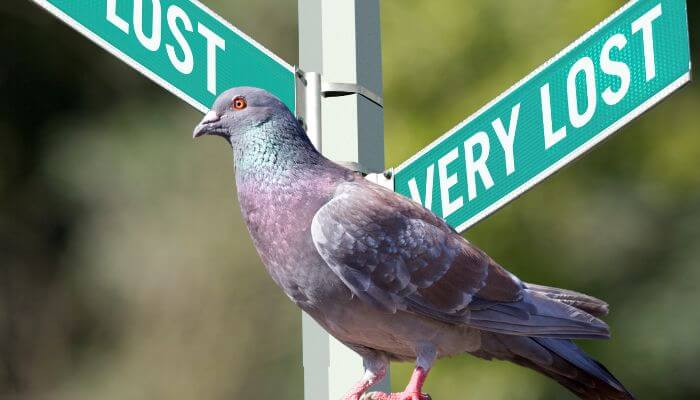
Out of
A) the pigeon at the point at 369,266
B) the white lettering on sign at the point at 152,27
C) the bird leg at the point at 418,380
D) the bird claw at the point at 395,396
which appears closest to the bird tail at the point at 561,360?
the pigeon at the point at 369,266

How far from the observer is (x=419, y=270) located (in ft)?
7.84

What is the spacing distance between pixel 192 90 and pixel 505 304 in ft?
2.87

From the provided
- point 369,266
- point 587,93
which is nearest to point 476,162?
point 587,93

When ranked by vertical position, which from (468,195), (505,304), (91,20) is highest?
(91,20)

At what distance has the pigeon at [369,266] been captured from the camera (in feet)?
7.54

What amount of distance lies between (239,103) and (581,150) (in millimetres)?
756

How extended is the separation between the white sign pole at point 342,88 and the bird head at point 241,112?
0.60 feet

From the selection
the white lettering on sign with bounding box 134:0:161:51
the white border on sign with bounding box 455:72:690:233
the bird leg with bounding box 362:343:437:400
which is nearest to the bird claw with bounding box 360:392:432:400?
the bird leg with bounding box 362:343:437:400

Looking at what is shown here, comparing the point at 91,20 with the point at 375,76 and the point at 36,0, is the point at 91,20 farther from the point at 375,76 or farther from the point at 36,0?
the point at 375,76

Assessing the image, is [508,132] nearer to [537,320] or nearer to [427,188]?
[427,188]

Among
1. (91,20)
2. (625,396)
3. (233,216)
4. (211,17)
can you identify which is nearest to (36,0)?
(91,20)

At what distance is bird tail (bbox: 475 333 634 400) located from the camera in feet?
A: 8.11

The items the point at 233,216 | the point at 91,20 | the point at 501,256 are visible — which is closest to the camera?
the point at 91,20

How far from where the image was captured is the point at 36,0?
8.23 ft
